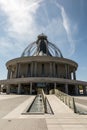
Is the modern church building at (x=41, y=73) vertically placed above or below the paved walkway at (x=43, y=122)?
above

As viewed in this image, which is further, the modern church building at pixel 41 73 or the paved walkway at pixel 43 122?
the modern church building at pixel 41 73

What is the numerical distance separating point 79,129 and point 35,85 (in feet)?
137

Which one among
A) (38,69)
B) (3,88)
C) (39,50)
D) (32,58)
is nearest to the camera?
(32,58)

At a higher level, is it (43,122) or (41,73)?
(41,73)

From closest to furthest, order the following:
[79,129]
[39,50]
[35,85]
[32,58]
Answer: [79,129], [35,85], [32,58], [39,50]

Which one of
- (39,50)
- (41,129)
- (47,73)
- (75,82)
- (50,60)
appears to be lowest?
(41,129)

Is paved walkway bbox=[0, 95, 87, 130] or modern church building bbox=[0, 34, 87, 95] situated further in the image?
modern church building bbox=[0, 34, 87, 95]

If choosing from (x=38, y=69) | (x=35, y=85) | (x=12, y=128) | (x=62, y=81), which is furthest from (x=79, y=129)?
(x=38, y=69)

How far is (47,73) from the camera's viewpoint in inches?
2136

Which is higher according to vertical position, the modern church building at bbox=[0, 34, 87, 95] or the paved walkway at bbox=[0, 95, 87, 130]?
the modern church building at bbox=[0, 34, 87, 95]

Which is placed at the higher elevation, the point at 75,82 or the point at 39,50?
the point at 39,50

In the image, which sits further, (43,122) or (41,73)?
(41,73)

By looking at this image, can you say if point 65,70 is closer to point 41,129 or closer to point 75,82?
point 75,82

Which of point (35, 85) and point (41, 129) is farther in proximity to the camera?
point (35, 85)
